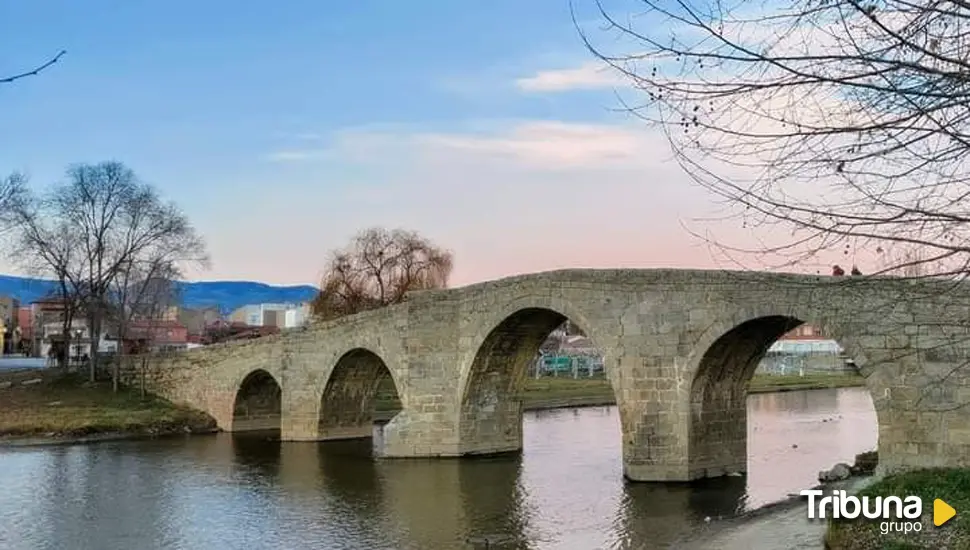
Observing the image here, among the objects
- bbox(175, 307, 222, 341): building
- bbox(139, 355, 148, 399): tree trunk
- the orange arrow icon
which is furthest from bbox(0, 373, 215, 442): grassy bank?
bbox(175, 307, 222, 341): building

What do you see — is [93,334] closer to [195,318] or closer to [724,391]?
[724,391]

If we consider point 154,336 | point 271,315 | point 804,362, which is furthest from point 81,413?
point 271,315

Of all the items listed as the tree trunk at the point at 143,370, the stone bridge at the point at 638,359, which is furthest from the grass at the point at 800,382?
the tree trunk at the point at 143,370

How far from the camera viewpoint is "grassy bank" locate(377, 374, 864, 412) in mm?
35031

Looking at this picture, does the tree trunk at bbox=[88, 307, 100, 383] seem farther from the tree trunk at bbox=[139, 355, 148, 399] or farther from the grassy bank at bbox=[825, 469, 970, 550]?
the grassy bank at bbox=[825, 469, 970, 550]

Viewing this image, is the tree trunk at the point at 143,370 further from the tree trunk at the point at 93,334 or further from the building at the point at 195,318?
the building at the point at 195,318

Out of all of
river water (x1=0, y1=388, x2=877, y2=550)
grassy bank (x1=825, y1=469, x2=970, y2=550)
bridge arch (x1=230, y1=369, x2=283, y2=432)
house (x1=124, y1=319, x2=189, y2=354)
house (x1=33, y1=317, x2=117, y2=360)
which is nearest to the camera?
grassy bank (x1=825, y1=469, x2=970, y2=550)

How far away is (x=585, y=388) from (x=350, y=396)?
55.1 ft

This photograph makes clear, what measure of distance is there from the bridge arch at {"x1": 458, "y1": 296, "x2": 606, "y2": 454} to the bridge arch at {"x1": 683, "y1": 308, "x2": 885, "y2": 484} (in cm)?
369

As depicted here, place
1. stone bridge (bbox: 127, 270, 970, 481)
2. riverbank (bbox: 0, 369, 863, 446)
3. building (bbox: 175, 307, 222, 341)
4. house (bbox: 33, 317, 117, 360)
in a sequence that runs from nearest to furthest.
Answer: stone bridge (bbox: 127, 270, 970, 481) → riverbank (bbox: 0, 369, 863, 446) → house (bbox: 33, 317, 117, 360) → building (bbox: 175, 307, 222, 341)

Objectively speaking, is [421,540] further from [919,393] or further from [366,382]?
[366,382]

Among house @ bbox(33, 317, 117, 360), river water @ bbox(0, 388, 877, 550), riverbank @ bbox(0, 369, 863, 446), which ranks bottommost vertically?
river water @ bbox(0, 388, 877, 550)

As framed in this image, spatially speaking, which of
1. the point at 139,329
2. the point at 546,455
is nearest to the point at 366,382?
the point at 546,455

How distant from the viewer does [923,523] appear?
9.24 m
